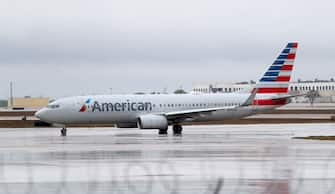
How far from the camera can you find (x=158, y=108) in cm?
5216

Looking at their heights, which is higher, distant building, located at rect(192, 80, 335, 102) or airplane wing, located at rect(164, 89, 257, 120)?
distant building, located at rect(192, 80, 335, 102)

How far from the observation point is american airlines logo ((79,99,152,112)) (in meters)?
51.0

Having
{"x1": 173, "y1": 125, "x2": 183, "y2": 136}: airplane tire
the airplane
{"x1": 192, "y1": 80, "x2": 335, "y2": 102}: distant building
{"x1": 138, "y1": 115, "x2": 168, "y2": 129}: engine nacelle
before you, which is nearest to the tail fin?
the airplane

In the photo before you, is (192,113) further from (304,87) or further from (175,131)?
(304,87)

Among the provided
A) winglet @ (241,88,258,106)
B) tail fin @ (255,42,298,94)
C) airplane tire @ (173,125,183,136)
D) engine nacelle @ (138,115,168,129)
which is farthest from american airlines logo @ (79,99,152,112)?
tail fin @ (255,42,298,94)

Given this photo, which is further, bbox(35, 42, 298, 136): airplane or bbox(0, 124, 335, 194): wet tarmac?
bbox(35, 42, 298, 136): airplane

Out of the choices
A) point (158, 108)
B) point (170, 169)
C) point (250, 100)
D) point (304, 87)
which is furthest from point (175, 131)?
point (304, 87)

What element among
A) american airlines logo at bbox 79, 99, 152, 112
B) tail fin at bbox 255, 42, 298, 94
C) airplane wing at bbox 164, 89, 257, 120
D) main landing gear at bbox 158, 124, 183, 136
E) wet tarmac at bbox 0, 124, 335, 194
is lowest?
wet tarmac at bbox 0, 124, 335, 194

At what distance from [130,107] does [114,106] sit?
106 centimetres

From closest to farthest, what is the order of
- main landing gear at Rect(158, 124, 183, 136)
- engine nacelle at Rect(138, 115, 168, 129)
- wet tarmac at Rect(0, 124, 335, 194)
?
wet tarmac at Rect(0, 124, 335, 194)
engine nacelle at Rect(138, 115, 168, 129)
main landing gear at Rect(158, 124, 183, 136)

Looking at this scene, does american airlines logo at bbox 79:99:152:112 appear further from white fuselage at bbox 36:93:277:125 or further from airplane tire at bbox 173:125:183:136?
airplane tire at bbox 173:125:183:136

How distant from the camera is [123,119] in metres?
52.0

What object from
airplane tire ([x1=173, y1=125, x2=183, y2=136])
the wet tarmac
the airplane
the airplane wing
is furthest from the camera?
the airplane

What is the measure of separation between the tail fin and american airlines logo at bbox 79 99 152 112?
846cm
